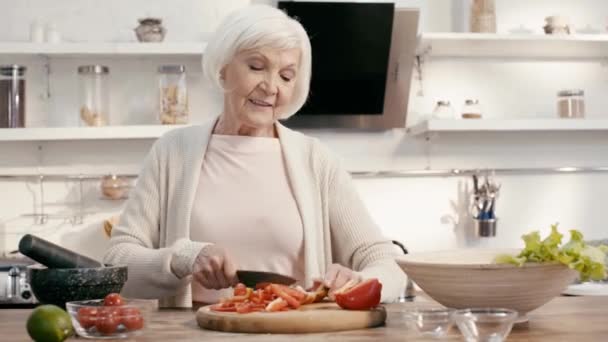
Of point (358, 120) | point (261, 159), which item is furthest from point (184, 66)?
point (261, 159)

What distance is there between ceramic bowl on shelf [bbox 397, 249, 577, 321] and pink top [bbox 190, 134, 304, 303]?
27.1 inches

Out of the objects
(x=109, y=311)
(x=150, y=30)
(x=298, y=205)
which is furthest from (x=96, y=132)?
(x=109, y=311)

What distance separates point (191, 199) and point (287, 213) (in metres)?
0.24

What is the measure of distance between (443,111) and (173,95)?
1119mm

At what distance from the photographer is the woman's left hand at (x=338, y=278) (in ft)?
6.03

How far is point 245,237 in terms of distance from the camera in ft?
→ 7.73

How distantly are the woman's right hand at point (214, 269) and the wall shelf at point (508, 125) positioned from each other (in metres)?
1.99

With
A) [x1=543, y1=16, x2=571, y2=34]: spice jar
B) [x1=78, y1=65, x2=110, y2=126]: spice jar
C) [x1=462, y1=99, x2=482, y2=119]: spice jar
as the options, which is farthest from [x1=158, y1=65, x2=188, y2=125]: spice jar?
[x1=543, y1=16, x2=571, y2=34]: spice jar

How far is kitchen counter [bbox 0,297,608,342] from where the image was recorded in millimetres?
1545

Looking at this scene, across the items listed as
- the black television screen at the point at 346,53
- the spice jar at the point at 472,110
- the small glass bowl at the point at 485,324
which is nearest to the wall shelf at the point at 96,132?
the black television screen at the point at 346,53

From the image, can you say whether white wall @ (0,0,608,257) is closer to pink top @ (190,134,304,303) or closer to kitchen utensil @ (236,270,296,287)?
pink top @ (190,134,304,303)

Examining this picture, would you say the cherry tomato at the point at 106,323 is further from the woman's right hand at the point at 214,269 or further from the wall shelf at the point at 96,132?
the wall shelf at the point at 96,132

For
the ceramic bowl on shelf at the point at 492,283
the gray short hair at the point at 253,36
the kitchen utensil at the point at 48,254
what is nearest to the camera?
Answer: the ceramic bowl on shelf at the point at 492,283

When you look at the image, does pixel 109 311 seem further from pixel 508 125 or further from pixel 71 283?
pixel 508 125
